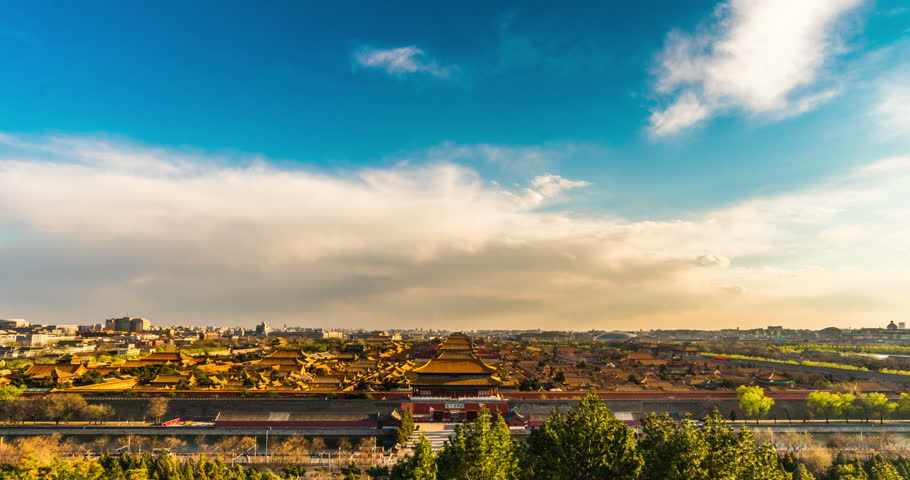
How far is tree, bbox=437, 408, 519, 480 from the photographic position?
17094 mm

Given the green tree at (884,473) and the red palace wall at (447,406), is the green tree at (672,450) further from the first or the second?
the red palace wall at (447,406)

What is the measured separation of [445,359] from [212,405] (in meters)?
18.5

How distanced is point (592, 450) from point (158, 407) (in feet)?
129

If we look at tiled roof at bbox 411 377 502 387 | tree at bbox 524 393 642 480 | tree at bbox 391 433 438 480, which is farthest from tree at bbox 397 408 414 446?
tree at bbox 524 393 642 480

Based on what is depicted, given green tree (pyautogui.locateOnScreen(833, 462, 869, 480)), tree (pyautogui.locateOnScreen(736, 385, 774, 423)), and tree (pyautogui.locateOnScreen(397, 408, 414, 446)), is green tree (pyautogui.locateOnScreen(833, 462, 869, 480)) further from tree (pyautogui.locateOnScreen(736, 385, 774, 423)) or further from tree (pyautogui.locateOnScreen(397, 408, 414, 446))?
tree (pyautogui.locateOnScreen(397, 408, 414, 446))

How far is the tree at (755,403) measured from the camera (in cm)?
4275

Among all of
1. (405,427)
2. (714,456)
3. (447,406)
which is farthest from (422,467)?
(447,406)

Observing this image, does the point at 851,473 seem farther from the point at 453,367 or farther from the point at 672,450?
the point at 453,367

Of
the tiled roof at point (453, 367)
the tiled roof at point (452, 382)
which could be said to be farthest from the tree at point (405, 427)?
the tiled roof at point (453, 367)

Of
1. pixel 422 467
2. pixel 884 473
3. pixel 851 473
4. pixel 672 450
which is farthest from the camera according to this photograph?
pixel 851 473

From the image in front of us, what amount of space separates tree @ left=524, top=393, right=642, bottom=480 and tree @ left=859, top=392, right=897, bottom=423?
38.1 metres

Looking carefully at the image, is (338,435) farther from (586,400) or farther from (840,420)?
(840,420)

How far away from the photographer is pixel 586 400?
17016 mm

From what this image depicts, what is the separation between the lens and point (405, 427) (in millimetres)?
37094
